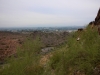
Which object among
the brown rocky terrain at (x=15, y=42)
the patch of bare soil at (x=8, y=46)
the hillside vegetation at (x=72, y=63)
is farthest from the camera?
the brown rocky terrain at (x=15, y=42)

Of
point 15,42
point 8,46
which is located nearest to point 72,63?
point 8,46

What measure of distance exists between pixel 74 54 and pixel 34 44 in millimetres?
3263

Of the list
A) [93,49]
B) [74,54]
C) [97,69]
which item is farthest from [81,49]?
[97,69]

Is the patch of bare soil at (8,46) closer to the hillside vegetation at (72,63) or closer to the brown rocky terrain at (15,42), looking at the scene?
the brown rocky terrain at (15,42)

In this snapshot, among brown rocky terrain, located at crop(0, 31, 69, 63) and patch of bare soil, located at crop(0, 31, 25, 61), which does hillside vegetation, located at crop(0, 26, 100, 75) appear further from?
patch of bare soil, located at crop(0, 31, 25, 61)

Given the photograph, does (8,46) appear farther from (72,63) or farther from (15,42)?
(72,63)

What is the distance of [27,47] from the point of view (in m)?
9.58

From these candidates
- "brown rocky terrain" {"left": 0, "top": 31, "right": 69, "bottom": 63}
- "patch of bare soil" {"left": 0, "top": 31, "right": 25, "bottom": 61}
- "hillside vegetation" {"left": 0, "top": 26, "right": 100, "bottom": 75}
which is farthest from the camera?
"brown rocky terrain" {"left": 0, "top": 31, "right": 69, "bottom": 63}

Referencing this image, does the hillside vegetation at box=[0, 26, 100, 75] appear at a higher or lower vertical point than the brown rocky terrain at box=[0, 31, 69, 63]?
higher

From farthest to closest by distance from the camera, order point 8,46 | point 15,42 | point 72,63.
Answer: point 15,42 → point 8,46 → point 72,63

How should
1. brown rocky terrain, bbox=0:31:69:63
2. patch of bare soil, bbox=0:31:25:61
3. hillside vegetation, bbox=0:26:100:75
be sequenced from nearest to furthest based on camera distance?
hillside vegetation, bbox=0:26:100:75 < patch of bare soil, bbox=0:31:25:61 < brown rocky terrain, bbox=0:31:69:63

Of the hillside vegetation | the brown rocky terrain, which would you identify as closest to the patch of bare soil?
the brown rocky terrain

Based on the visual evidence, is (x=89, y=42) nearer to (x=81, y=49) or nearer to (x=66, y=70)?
(x=81, y=49)

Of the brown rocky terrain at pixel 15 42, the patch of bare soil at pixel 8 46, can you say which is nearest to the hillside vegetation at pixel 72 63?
the brown rocky terrain at pixel 15 42
